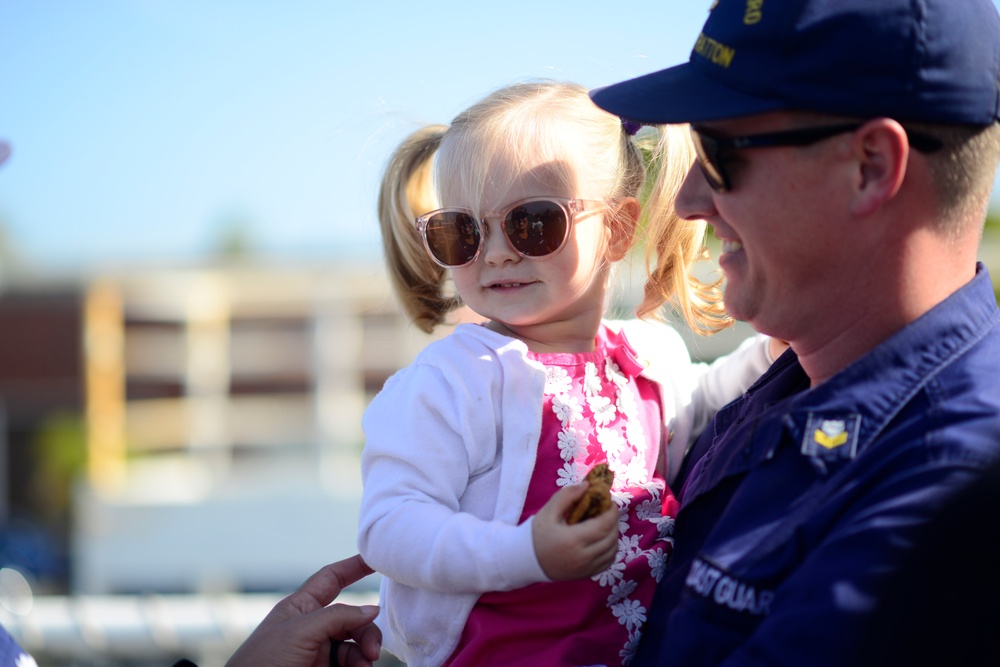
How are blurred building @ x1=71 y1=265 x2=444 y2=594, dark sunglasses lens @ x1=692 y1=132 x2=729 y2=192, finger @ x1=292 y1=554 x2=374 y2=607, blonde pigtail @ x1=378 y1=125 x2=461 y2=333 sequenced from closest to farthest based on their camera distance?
dark sunglasses lens @ x1=692 y1=132 x2=729 y2=192 → finger @ x1=292 y1=554 x2=374 y2=607 → blonde pigtail @ x1=378 y1=125 x2=461 y2=333 → blurred building @ x1=71 y1=265 x2=444 y2=594

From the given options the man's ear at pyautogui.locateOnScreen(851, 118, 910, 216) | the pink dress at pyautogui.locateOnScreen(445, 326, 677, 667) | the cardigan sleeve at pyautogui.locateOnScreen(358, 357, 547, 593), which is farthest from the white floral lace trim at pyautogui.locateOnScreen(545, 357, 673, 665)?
the man's ear at pyautogui.locateOnScreen(851, 118, 910, 216)

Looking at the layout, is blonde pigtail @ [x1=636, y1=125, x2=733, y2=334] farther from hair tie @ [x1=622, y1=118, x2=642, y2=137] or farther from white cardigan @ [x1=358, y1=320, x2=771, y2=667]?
white cardigan @ [x1=358, y1=320, x2=771, y2=667]

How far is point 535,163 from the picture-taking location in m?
2.37

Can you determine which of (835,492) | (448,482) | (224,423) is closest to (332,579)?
(448,482)

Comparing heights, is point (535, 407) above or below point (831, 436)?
below

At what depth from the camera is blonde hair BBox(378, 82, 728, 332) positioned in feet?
7.88

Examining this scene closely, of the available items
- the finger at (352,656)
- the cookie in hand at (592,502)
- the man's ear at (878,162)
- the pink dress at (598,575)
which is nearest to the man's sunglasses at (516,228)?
the pink dress at (598,575)

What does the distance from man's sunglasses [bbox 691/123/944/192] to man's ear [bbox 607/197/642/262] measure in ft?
2.02

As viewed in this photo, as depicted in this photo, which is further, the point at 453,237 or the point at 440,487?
the point at 453,237

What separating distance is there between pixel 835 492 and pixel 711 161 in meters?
0.61

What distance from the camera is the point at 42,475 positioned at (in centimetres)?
3042

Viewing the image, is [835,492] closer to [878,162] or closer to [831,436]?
[831,436]

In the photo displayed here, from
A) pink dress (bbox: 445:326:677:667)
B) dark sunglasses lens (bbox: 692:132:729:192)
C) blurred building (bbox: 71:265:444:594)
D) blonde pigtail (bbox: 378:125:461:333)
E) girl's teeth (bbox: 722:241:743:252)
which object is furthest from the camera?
blurred building (bbox: 71:265:444:594)

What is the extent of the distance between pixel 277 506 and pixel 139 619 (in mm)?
10707
